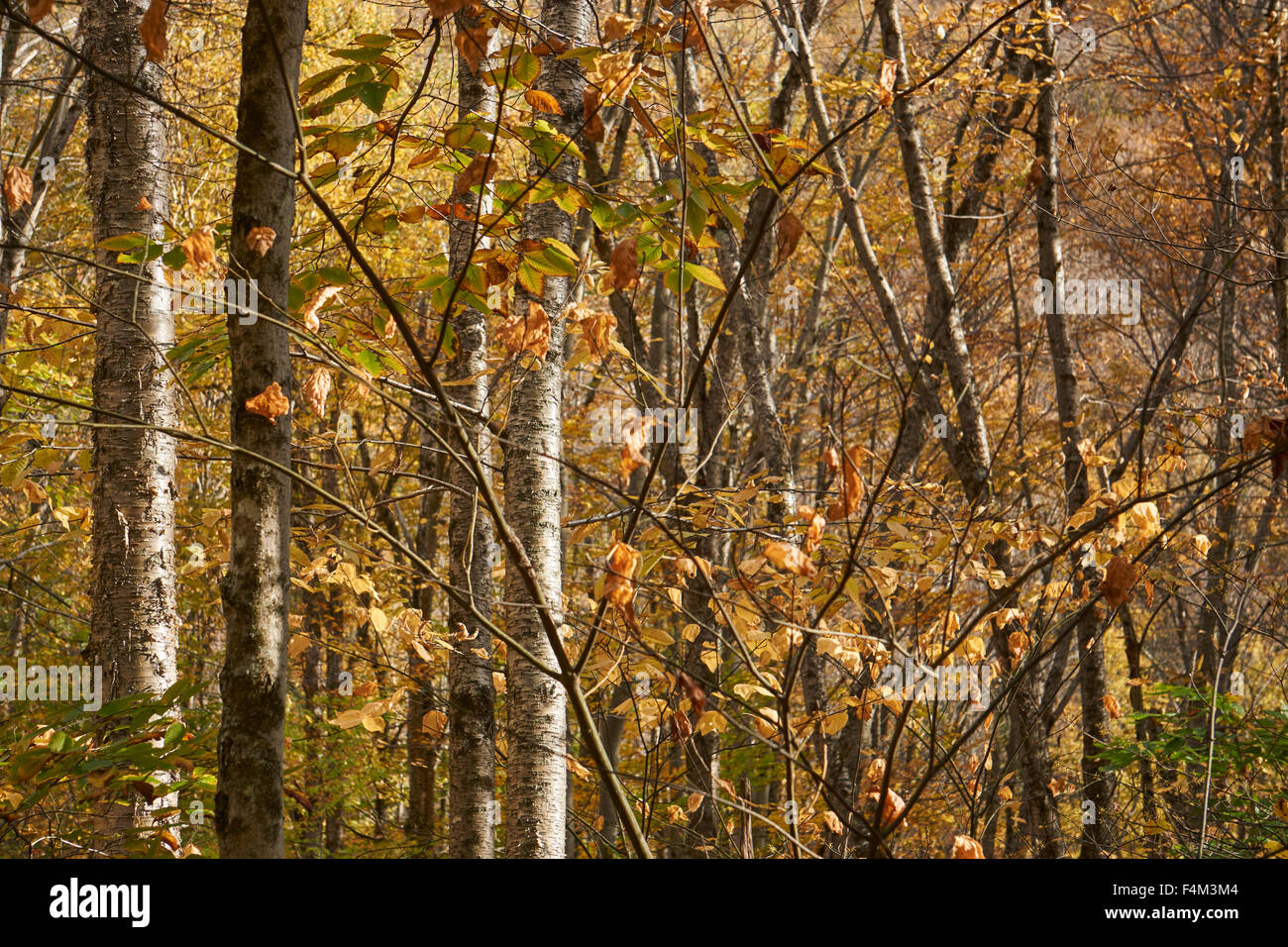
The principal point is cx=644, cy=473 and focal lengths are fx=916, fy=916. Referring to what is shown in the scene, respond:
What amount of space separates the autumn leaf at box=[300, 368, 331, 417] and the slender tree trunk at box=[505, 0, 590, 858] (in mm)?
918

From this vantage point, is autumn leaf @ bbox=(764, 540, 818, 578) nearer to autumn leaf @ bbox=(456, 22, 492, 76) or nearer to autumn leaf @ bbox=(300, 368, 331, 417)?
autumn leaf @ bbox=(300, 368, 331, 417)

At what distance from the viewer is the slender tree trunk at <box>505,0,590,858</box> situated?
299cm

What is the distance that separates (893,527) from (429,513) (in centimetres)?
993

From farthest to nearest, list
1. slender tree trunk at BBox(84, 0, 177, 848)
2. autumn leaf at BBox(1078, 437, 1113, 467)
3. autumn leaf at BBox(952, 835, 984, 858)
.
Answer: autumn leaf at BBox(1078, 437, 1113, 467) < slender tree trunk at BBox(84, 0, 177, 848) < autumn leaf at BBox(952, 835, 984, 858)

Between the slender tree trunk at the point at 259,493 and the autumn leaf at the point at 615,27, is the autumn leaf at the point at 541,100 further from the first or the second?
the slender tree trunk at the point at 259,493

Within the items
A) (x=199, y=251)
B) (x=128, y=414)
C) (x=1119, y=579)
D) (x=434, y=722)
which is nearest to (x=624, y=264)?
(x=199, y=251)

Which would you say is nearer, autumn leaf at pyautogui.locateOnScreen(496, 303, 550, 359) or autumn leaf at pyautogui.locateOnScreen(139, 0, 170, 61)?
autumn leaf at pyautogui.locateOnScreen(139, 0, 170, 61)

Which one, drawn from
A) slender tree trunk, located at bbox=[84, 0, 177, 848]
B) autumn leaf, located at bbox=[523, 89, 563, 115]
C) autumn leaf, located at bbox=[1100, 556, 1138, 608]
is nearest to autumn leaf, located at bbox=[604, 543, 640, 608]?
autumn leaf, located at bbox=[1100, 556, 1138, 608]

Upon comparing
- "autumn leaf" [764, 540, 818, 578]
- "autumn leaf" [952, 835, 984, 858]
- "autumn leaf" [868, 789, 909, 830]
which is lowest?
"autumn leaf" [952, 835, 984, 858]

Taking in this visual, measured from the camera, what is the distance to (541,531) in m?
3.08

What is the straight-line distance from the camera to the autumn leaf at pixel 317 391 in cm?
194

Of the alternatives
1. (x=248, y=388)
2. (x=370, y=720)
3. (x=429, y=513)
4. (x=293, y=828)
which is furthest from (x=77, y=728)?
(x=429, y=513)
